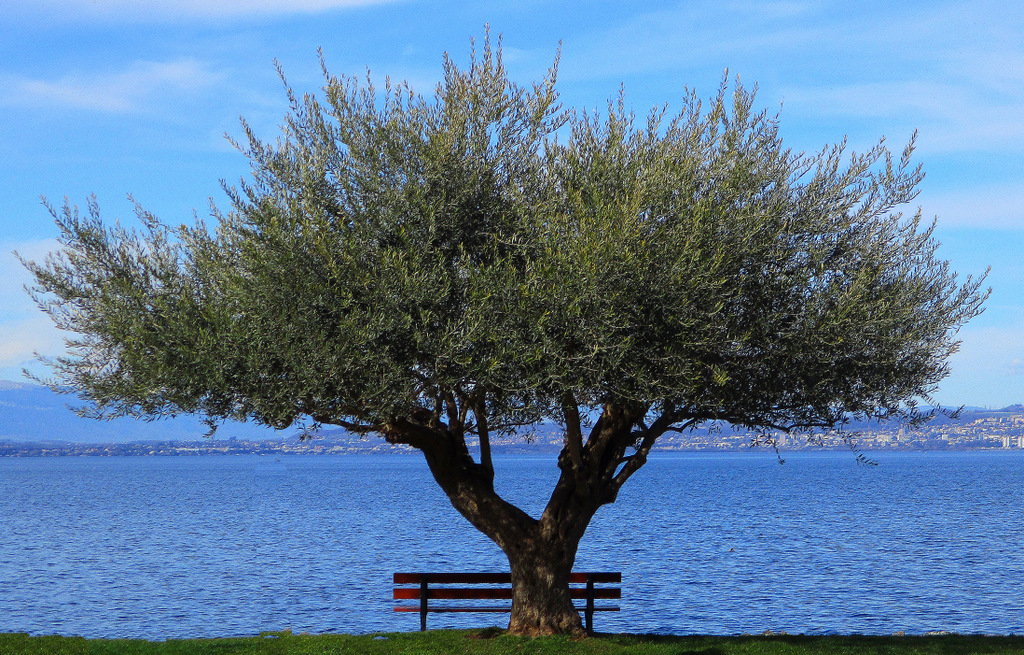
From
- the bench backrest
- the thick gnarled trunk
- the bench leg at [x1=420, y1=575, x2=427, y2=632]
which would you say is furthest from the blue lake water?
the thick gnarled trunk

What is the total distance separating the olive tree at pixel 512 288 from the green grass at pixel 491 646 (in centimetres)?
142

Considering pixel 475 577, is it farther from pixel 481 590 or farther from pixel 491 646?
pixel 491 646

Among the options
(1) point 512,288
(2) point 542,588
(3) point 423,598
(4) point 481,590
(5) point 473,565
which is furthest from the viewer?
(5) point 473,565

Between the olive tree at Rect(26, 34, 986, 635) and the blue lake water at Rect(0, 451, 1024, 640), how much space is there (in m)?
21.9

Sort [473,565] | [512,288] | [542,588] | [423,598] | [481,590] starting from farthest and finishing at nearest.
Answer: [473,565] → [423,598] → [481,590] → [542,588] → [512,288]

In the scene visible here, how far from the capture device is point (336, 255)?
53.6 ft

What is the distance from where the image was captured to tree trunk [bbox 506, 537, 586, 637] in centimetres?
2072

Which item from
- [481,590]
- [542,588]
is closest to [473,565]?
[481,590]

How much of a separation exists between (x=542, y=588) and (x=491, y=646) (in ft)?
5.78

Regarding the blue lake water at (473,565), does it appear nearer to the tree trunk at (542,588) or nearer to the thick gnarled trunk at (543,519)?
the tree trunk at (542,588)

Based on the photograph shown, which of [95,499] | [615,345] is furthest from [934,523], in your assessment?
[95,499]

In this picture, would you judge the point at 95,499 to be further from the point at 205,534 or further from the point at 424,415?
the point at 424,415

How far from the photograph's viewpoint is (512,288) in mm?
15633

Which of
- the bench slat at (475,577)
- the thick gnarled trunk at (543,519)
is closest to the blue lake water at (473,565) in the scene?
the bench slat at (475,577)
